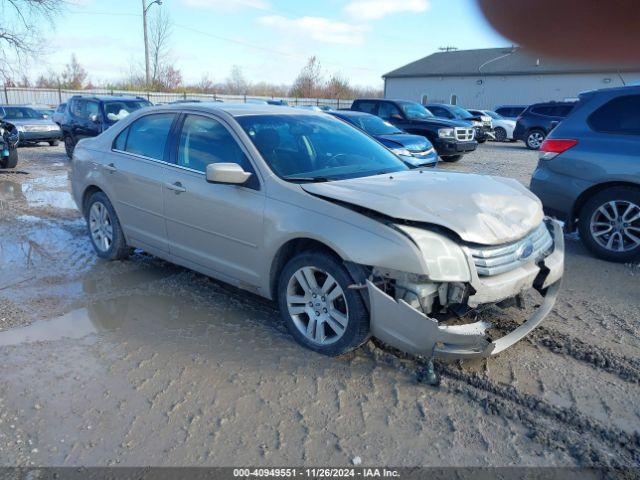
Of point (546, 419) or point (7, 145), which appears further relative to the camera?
point (7, 145)

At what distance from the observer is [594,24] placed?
3.10 m

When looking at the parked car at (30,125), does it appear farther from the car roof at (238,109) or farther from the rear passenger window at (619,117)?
the rear passenger window at (619,117)

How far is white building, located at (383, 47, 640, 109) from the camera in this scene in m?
36.4

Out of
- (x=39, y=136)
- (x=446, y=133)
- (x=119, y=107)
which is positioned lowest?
(x=39, y=136)

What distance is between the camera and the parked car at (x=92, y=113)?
43.4 ft

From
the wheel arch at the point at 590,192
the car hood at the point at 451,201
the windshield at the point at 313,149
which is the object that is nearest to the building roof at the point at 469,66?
the wheel arch at the point at 590,192

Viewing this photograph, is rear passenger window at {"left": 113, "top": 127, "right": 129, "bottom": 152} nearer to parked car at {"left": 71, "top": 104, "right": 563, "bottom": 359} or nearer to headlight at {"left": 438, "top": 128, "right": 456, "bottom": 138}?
parked car at {"left": 71, "top": 104, "right": 563, "bottom": 359}

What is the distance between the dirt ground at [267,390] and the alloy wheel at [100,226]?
0.78 metres

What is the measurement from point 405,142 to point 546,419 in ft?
28.7

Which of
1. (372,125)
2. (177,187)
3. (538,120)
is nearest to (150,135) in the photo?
(177,187)

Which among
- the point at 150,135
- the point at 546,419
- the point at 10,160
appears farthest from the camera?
the point at 10,160

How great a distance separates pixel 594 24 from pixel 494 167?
1135 centimetres

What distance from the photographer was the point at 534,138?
19.9 m

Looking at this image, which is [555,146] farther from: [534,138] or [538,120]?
[534,138]
